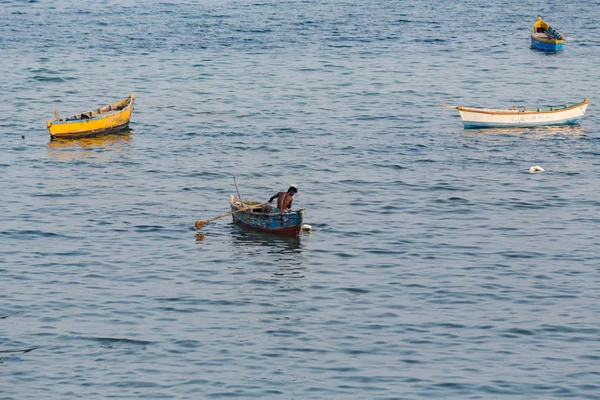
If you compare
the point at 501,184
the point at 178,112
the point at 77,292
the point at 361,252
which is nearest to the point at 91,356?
the point at 77,292

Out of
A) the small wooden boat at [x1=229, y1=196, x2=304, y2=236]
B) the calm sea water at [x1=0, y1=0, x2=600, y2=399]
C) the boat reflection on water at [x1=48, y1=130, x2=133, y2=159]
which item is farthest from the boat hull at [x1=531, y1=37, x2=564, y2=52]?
the small wooden boat at [x1=229, y1=196, x2=304, y2=236]

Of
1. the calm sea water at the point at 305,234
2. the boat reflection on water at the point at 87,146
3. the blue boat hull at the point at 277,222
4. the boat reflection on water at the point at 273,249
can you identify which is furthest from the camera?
the boat reflection on water at the point at 87,146

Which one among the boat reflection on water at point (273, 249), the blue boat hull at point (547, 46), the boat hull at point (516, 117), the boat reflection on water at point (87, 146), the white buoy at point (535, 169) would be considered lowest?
the boat reflection on water at point (273, 249)

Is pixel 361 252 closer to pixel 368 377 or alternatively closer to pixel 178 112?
pixel 368 377

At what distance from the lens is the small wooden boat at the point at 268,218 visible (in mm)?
47562

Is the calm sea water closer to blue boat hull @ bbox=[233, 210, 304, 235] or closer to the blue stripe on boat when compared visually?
the blue stripe on boat

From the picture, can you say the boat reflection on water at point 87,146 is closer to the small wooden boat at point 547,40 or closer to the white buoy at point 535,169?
the white buoy at point 535,169

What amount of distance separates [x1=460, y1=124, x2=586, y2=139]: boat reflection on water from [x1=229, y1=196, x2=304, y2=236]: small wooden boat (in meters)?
22.8

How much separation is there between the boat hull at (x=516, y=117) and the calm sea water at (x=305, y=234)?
0.83 m

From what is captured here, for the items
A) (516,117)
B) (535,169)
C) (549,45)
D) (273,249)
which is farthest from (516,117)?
(549,45)

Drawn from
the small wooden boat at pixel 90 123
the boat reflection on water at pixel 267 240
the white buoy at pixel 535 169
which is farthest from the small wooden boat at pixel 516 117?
the boat reflection on water at pixel 267 240

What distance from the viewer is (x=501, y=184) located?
2265 inches

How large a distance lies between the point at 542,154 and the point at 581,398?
3225 centimetres

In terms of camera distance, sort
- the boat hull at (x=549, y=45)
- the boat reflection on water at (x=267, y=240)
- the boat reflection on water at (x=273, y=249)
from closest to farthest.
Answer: the boat reflection on water at (x=273, y=249) < the boat reflection on water at (x=267, y=240) < the boat hull at (x=549, y=45)
